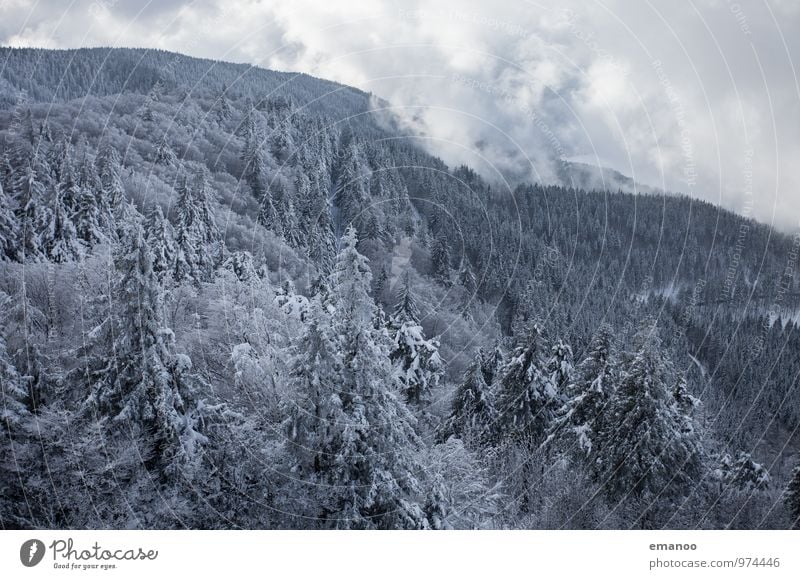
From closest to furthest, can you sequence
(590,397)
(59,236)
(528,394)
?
(590,397) → (528,394) → (59,236)

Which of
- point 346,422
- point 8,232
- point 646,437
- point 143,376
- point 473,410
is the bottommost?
point 473,410

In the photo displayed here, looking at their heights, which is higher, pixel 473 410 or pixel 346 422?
pixel 346 422

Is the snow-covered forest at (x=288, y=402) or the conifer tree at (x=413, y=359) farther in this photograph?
the conifer tree at (x=413, y=359)

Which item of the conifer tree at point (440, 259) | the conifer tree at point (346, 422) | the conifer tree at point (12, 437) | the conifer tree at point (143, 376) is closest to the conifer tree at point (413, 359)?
the conifer tree at point (346, 422)

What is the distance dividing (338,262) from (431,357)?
11.6m

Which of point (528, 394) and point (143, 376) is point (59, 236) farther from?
point (528, 394)

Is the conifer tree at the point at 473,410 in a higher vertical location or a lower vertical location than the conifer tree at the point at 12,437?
higher

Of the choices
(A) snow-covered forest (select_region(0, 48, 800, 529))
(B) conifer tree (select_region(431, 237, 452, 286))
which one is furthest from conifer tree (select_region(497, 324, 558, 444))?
(B) conifer tree (select_region(431, 237, 452, 286))

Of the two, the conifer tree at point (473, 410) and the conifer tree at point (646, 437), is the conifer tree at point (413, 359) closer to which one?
the conifer tree at point (473, 410)

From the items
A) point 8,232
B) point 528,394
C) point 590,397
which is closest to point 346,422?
point 590,397

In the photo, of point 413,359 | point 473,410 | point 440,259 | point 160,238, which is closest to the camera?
point 413,359

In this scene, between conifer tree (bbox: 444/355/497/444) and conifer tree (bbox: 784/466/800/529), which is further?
conifer tree (bbox: 444/355/497/444)

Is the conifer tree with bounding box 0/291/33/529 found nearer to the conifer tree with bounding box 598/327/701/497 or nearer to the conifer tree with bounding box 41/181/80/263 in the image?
the conifer tree with bounding box 598/327/701/497

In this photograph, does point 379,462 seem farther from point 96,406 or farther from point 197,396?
point 96,406
